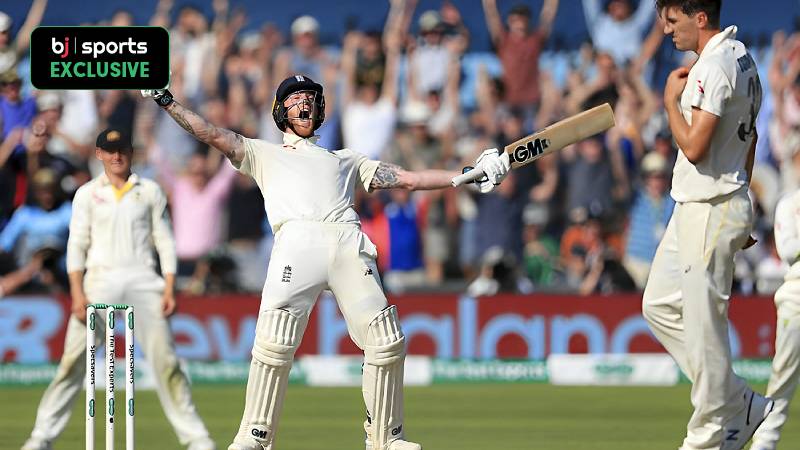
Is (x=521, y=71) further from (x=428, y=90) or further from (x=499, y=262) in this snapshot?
(x=499, y=262)

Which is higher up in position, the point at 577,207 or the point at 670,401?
the point at 577,207

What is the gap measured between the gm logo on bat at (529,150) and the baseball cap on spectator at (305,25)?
7.28 m

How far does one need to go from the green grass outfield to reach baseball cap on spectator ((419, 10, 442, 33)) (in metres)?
3.29

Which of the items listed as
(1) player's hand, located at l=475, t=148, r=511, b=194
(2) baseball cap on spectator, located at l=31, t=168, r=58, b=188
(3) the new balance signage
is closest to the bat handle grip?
(1) player's hand, located at l=475, t=148, r=511, b=194

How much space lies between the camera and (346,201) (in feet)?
20.5

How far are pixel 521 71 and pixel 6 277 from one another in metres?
4.73

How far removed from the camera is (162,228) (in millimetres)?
7812

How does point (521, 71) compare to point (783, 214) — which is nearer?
point (783, 214)

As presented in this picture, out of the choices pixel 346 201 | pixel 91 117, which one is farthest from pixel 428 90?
pixel 346 201

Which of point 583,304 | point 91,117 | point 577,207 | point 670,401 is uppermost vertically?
point 91,117

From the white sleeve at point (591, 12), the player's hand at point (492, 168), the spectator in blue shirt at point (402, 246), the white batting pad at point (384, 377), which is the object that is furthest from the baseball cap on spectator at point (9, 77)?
the player's hand at point (492, 168)

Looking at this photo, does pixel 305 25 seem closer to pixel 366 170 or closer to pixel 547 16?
pixel 547 16

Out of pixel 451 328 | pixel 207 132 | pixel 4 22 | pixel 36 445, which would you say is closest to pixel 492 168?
pixel 207 132

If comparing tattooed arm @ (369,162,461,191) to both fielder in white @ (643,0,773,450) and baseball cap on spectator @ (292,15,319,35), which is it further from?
baseball cap on spectator @ (292,15,319,35)
